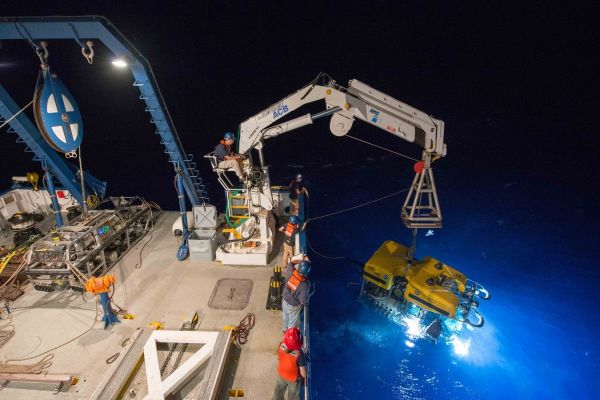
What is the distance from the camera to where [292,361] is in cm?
470

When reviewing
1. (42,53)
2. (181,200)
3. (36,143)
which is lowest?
(181,200)

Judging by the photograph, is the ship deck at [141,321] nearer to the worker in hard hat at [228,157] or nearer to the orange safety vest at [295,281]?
the orange safety vest at [295,281]

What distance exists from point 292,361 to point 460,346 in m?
5.50

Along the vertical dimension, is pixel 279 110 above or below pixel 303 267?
above

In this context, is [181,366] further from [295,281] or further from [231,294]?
[295,281]

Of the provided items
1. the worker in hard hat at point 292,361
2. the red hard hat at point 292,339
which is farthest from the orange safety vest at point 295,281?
the red hard hat at point 292,339

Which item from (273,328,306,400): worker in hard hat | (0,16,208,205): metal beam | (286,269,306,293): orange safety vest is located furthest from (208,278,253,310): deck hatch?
(0,16,208,205): metal beam

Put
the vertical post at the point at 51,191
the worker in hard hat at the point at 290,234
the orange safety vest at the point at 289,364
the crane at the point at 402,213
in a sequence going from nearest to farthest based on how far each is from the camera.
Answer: the orange safety vest at the point at 289,364
the crane at the point at 402,213
the worker in hard hat at the point at 290,234
the vertical post at the point at 51,191

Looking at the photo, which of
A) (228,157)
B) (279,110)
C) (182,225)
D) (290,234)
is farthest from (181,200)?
(279,110)

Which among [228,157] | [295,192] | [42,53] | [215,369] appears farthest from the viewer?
[295,192]

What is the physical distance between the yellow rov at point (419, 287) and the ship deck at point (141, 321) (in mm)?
2876

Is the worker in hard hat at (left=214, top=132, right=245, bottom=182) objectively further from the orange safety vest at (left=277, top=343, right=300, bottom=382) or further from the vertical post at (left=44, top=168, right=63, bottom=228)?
the orange safety vest at (left=277, top=343, right=300, bottom=382)

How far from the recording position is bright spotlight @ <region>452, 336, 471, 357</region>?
7984mm

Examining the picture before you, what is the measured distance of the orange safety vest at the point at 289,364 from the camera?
470 cm
